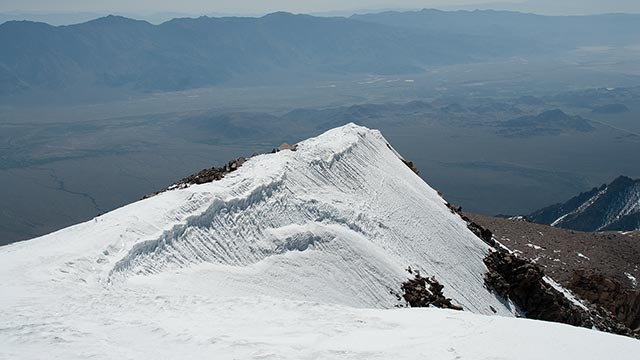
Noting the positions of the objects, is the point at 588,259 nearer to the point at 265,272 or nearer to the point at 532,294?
the point at 532,294

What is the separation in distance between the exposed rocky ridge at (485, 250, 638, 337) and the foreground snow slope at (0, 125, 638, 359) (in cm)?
83

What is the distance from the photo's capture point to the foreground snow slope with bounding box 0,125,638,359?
10.8 metres

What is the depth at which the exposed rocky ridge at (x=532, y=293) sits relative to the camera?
24.5m

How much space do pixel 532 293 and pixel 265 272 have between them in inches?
525

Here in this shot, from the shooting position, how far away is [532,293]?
25.0 metres

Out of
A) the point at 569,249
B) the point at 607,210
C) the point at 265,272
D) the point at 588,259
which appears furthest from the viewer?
the point at 607,210

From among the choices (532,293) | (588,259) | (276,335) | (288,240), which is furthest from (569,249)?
(276,335)

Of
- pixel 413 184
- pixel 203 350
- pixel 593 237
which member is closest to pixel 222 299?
pixel 203 350

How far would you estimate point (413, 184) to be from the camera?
98.7 feet

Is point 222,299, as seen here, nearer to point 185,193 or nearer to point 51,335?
point 51,335

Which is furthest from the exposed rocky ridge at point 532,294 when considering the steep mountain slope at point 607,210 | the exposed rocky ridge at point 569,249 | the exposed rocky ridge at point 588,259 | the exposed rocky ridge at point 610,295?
the steep mountain slope at point 607,210

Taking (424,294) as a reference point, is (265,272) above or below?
above

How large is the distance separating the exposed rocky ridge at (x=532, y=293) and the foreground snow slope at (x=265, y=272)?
0.83 m

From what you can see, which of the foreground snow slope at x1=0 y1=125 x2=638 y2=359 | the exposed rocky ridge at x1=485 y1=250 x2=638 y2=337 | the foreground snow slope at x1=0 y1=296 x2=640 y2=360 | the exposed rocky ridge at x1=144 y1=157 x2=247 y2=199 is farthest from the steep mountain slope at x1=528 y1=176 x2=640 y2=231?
the foreground snow slope at x1=0 y1=296 x2=640 y2=360
